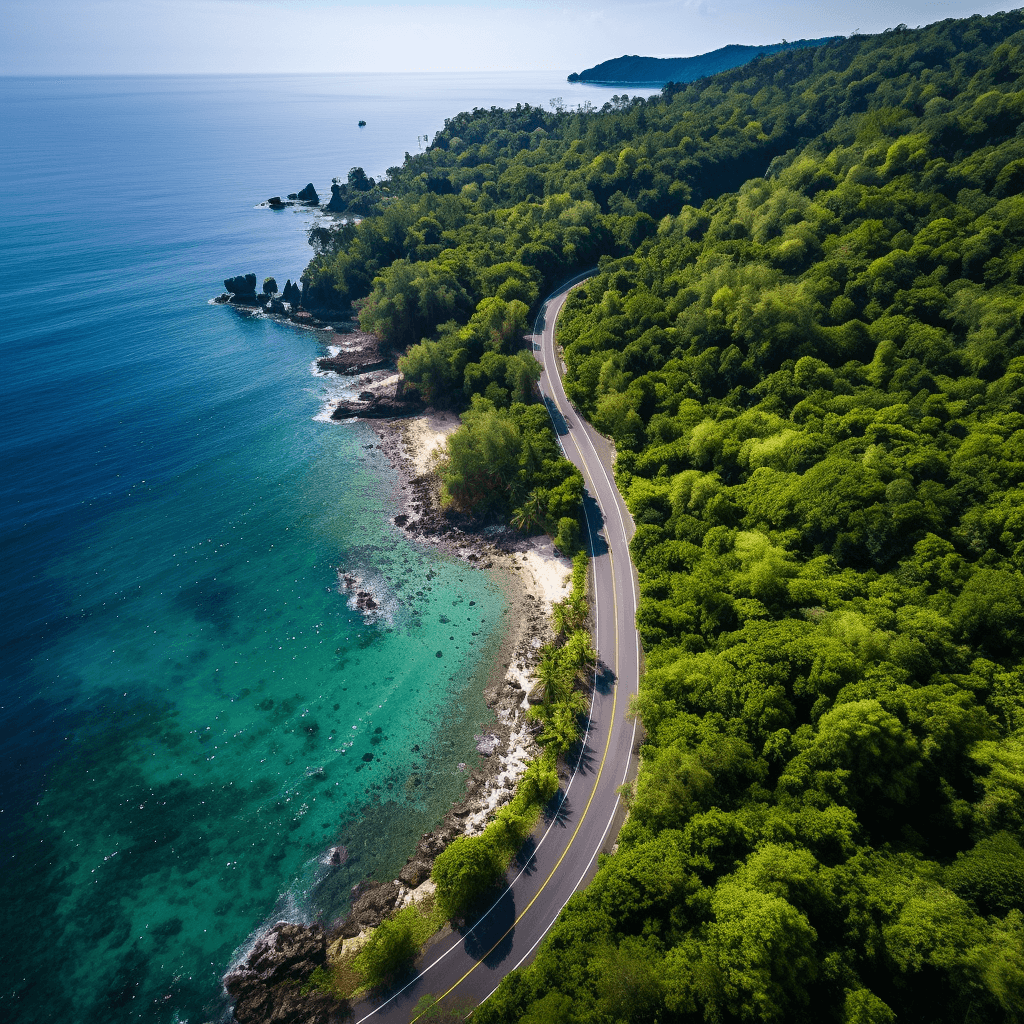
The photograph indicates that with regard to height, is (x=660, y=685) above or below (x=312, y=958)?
above

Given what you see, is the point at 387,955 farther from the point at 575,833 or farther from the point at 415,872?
the point at 575,833

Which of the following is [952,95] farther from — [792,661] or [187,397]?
[187,397]

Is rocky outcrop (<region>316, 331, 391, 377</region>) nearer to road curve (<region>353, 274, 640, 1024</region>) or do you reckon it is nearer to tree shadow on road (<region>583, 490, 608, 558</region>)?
tree shadow on road (<region>583, 490, 608, 558</region>)

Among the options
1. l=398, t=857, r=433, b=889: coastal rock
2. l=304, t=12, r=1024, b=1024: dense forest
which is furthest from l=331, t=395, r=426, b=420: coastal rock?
l=398, t=857, r=433, b=889: coastal rock

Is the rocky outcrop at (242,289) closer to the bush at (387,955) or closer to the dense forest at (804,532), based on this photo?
the dense forest at (804,532)

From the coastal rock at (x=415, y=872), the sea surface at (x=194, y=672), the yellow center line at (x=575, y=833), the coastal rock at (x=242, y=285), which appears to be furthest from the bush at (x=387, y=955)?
the coastal rock at (x=242, y=285)

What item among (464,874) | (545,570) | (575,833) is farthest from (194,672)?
(575,833)

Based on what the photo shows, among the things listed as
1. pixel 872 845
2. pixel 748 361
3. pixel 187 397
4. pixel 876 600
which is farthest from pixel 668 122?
pixel 872 845
